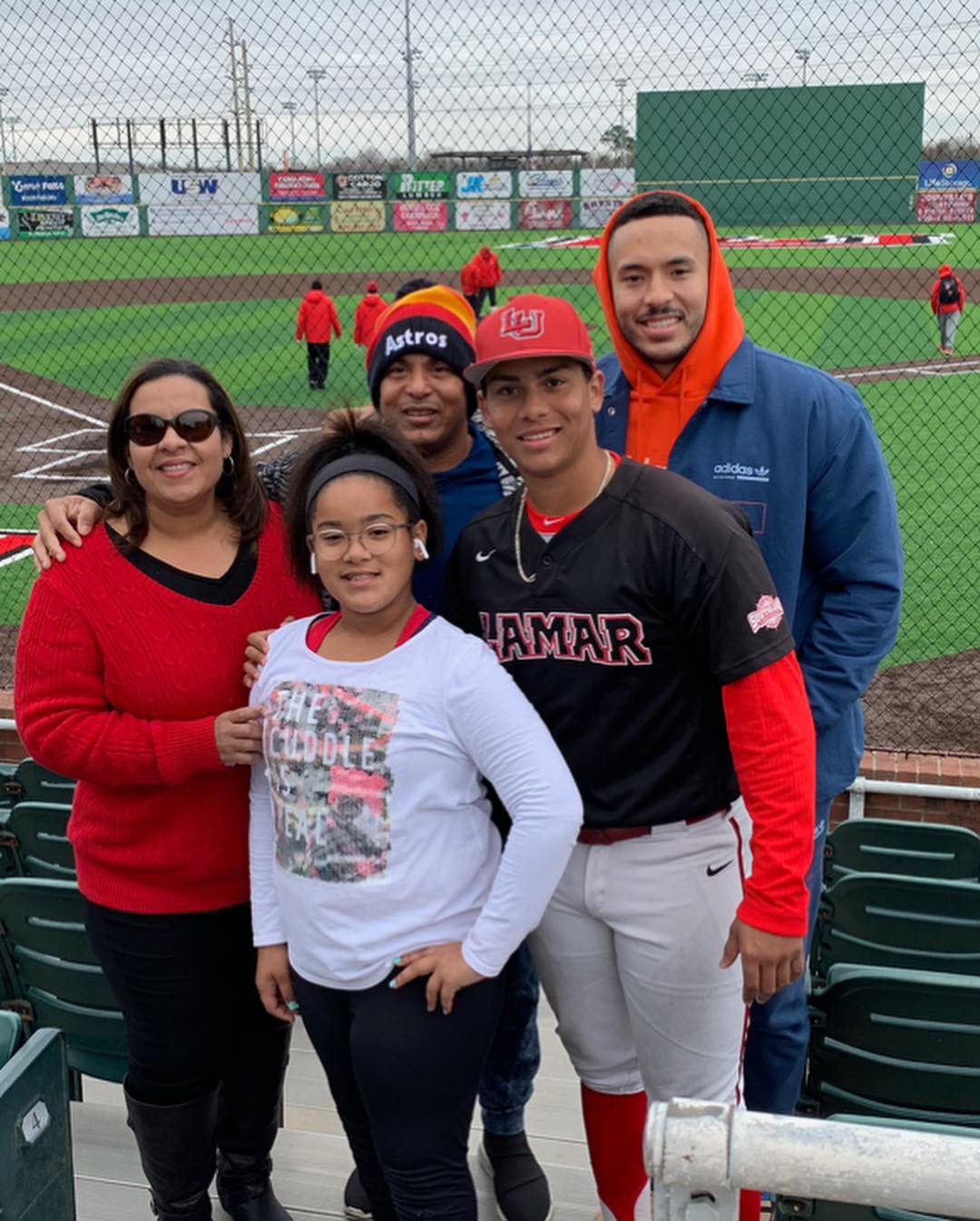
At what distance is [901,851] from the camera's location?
11.5ft

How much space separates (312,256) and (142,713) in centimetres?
2872

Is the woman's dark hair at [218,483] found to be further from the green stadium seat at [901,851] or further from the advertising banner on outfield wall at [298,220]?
the advertising banner on outfield wall at [298,220]

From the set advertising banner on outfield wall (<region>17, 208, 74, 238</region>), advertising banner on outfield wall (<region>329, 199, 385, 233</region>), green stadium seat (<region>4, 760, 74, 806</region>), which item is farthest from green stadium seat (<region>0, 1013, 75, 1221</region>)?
advertising banner on outfield wall (<region>329, 199, 385, 233</region>)

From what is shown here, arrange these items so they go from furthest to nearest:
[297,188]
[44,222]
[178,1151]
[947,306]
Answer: [297,188] → [44,222] → [947,306] → [178,1151]

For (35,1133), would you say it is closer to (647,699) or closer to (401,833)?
(401,833)

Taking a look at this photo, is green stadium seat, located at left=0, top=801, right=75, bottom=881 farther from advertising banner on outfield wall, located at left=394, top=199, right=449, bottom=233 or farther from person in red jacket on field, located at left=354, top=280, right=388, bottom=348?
advertising banner on outfield wall, located at left=394, top=199, right=449, bottom=233

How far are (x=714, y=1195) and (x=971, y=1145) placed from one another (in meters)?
0.22

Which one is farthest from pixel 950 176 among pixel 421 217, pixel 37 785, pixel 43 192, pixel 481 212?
pixel 37 785

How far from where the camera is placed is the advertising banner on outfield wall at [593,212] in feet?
99.2

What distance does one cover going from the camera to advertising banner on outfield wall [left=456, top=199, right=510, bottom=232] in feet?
108

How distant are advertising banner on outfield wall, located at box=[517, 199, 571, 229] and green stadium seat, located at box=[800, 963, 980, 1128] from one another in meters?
31.8

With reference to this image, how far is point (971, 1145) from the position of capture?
3.46ft

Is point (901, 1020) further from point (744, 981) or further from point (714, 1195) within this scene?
point (714, 1195)

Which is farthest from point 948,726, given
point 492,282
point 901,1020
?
point 492,282
